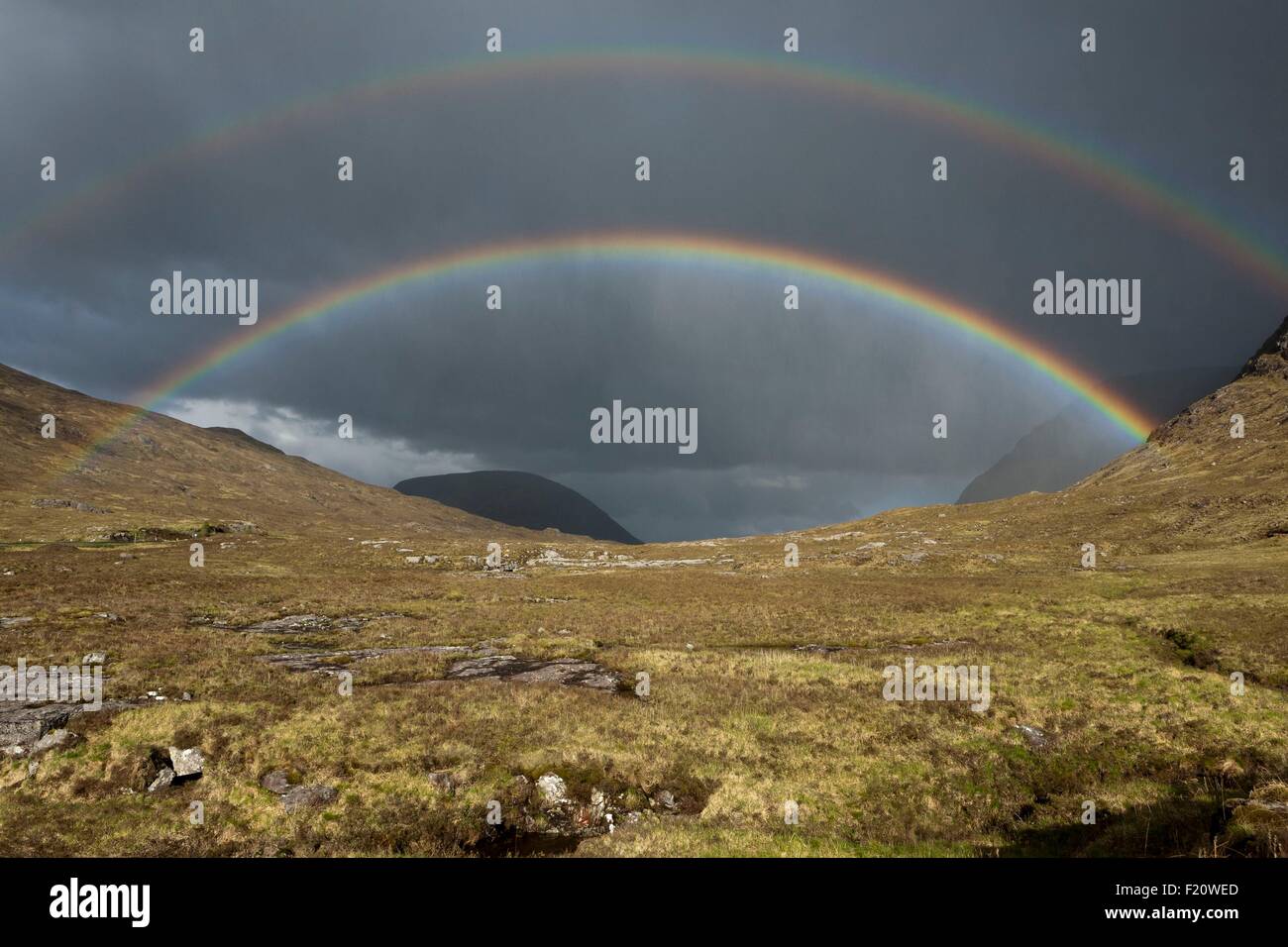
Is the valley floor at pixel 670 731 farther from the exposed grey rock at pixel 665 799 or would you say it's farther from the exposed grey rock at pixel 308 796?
the exposed grey rock at pixel 665 799

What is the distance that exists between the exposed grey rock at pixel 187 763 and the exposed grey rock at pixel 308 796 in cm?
313

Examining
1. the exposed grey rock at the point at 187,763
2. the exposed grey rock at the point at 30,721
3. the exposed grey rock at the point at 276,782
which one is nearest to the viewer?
the exposed grey rock at the point at 276,782

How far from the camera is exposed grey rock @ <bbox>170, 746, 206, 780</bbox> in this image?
1727 cm

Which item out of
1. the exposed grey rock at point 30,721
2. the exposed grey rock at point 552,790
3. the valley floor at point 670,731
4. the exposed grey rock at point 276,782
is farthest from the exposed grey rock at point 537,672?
the exposed grey rock at point 30,721

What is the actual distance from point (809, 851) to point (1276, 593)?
4537cm

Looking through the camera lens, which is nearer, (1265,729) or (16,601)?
(1265,729)

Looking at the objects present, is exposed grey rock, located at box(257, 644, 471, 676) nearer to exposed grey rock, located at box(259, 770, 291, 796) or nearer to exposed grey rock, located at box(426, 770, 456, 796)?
exposed grey rock, located at box(259, 770, 291, 796)

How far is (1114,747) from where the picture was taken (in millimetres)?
19938

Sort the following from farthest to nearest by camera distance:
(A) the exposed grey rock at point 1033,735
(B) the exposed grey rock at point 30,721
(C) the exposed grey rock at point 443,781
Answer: (A) the exposed grey rock at point 1033,735, (B) the exposed grey rock at point 30,721, (C) the exposed grey rock at point 443,781

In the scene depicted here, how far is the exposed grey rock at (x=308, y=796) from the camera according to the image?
53.0 ft

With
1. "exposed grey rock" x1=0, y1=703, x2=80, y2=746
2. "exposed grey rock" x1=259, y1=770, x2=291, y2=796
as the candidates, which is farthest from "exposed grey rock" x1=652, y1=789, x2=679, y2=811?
"exposed grey rock" x1=0, y1=703, x2=80, y2=746

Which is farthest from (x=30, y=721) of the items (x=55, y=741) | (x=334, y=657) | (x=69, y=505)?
(x=69, y=505)
